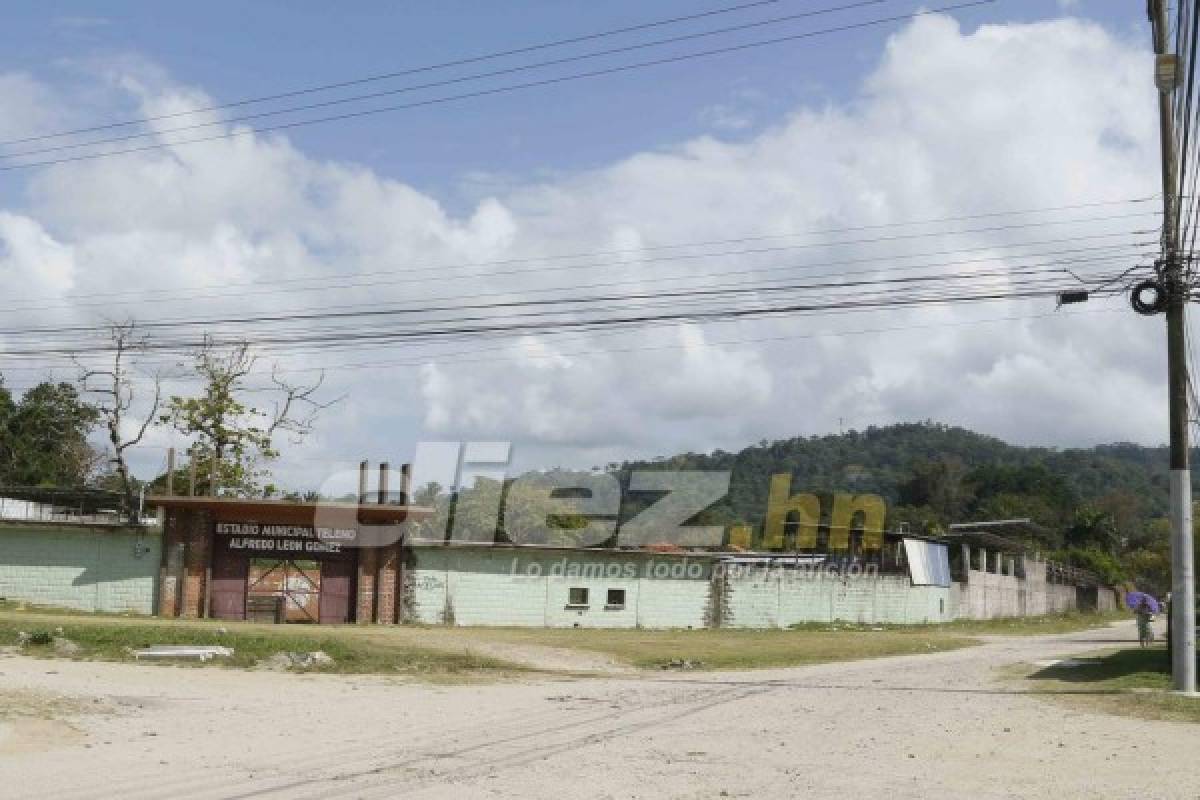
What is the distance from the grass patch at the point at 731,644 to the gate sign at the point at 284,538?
4.79 m

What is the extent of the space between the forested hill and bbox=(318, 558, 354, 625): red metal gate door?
Answer: 3243cm

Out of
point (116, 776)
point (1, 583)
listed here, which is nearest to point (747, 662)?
point (116, 776)

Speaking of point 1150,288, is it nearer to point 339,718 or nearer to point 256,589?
point 339,718

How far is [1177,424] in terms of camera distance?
19.9m

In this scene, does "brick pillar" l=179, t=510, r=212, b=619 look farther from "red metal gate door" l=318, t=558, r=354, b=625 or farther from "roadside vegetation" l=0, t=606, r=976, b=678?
"red metal gate door" l=318, t=558, r=354, b=625

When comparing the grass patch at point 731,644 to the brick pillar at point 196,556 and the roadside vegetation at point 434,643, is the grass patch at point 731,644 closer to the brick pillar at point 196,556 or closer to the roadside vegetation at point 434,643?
the roadside vegetation at point 434,643

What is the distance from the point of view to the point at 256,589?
33.4 metres

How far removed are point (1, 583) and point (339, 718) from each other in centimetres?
2119

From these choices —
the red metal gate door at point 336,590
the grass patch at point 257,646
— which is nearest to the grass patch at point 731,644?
the red metal gate door at point 336,590

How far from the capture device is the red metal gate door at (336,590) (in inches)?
1299

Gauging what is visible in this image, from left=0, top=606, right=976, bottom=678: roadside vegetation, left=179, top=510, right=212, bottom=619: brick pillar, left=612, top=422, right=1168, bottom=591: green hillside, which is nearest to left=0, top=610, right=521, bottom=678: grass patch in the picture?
left=0, top=606, right=976, bottom=678: roadside vegetation

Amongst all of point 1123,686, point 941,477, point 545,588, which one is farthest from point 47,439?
point 941,477

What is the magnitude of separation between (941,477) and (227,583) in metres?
97.8

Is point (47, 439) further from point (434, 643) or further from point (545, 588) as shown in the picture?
point (434, 643)
